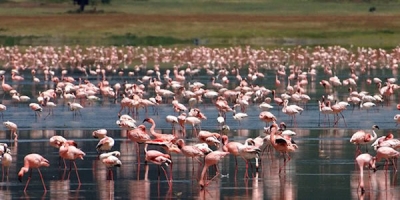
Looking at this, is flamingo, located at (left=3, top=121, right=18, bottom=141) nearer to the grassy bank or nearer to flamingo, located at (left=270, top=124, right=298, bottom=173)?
flamingo, located at (left=270, top=124, right=298, bottom=173)

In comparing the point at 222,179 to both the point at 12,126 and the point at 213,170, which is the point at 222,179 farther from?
the point at 12,126

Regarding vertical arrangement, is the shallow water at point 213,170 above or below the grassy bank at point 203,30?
below

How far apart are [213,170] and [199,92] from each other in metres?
10.9

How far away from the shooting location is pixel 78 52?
177ft

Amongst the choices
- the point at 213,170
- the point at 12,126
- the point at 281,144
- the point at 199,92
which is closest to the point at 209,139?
the point at 213,170

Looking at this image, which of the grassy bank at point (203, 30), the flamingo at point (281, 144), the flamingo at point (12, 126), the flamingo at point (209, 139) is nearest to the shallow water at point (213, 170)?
the flamingo at point (12, 126)

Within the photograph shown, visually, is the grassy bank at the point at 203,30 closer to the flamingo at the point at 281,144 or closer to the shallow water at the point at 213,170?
the shallow water at the point at 213,170

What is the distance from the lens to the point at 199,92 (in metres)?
27.5

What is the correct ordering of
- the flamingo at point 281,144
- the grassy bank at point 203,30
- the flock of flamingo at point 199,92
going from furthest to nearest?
the grassy bank at point 203,30
the flamingo at point 281,144
the flock of flamingo at point 199,92

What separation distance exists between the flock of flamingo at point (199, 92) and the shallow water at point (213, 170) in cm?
26

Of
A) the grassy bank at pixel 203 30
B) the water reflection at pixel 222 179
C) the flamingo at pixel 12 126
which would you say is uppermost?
the grassy bank at pixel 203 30

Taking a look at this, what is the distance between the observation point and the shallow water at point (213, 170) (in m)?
14.1

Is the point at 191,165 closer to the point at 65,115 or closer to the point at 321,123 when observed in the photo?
the point at 321,123

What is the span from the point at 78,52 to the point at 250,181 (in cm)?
3951
